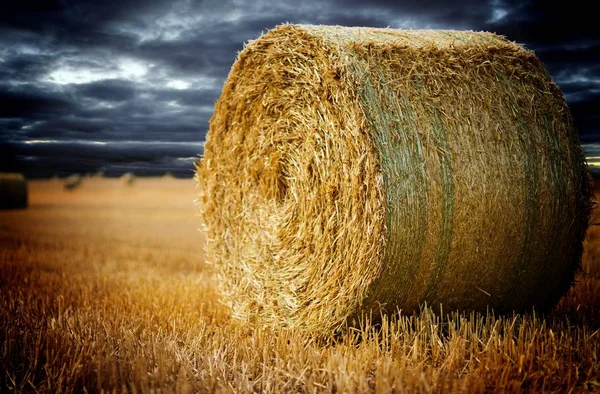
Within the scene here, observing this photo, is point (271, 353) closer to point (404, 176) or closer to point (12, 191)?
point (404, 176)

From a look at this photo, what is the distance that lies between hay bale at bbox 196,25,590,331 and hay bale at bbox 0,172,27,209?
17.6 metres

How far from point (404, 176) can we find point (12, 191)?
19.6 m

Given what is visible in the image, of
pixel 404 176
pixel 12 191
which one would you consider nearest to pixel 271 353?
pixel 404 176

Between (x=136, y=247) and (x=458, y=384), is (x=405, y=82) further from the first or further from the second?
(x=136, y=247)

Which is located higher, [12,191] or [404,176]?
[404,176]

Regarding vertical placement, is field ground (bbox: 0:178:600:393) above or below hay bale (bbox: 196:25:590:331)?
below

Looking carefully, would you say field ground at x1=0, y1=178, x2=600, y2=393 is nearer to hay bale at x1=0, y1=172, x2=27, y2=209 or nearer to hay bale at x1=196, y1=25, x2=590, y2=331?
hay bale at x1=196, y1=25, x2=590, y2=331

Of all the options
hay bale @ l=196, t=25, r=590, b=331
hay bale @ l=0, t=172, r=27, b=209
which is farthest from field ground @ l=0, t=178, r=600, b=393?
hay bale @ l=0, t=172, r=27, b=209

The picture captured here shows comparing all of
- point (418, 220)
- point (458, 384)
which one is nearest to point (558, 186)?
point (418, 220)

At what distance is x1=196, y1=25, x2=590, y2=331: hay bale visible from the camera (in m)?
4.39

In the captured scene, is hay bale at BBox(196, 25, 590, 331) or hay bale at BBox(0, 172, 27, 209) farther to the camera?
hay bale at BBox(0, 172, 27, 209)

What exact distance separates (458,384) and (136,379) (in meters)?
1.90

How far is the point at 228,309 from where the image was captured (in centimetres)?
632

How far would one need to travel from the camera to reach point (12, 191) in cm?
2066
